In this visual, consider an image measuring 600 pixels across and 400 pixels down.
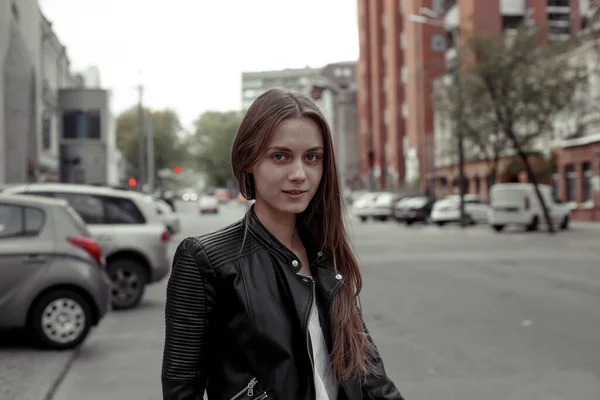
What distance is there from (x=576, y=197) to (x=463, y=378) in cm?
4213

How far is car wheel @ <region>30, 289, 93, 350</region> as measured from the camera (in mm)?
9977

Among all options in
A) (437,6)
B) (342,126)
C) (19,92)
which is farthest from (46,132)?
(342,126)

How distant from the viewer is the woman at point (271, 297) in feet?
8.02

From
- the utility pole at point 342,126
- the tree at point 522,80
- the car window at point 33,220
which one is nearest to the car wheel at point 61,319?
the car window at point 33,220

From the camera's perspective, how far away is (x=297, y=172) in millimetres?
2539

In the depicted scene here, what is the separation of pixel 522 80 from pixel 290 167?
3605 centimetres

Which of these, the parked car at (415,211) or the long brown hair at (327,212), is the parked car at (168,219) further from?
the long brown hair at (327,212)

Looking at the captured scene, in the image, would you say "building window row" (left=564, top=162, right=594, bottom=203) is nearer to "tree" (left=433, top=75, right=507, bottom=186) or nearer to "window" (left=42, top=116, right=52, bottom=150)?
"tree" (left=433, top=75, right=507, bottom=186)

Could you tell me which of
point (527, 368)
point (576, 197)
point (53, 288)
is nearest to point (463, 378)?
point (527, 368)

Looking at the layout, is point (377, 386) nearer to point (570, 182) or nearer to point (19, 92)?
point (19, 92)

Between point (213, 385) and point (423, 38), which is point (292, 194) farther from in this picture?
point (423, 38)

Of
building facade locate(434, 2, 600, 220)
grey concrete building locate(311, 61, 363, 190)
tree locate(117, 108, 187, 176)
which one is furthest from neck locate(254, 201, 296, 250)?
tree locate(117, 108, 187, 176)

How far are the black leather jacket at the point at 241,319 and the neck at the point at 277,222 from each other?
0.04 metres

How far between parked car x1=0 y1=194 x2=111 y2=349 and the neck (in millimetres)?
7694
